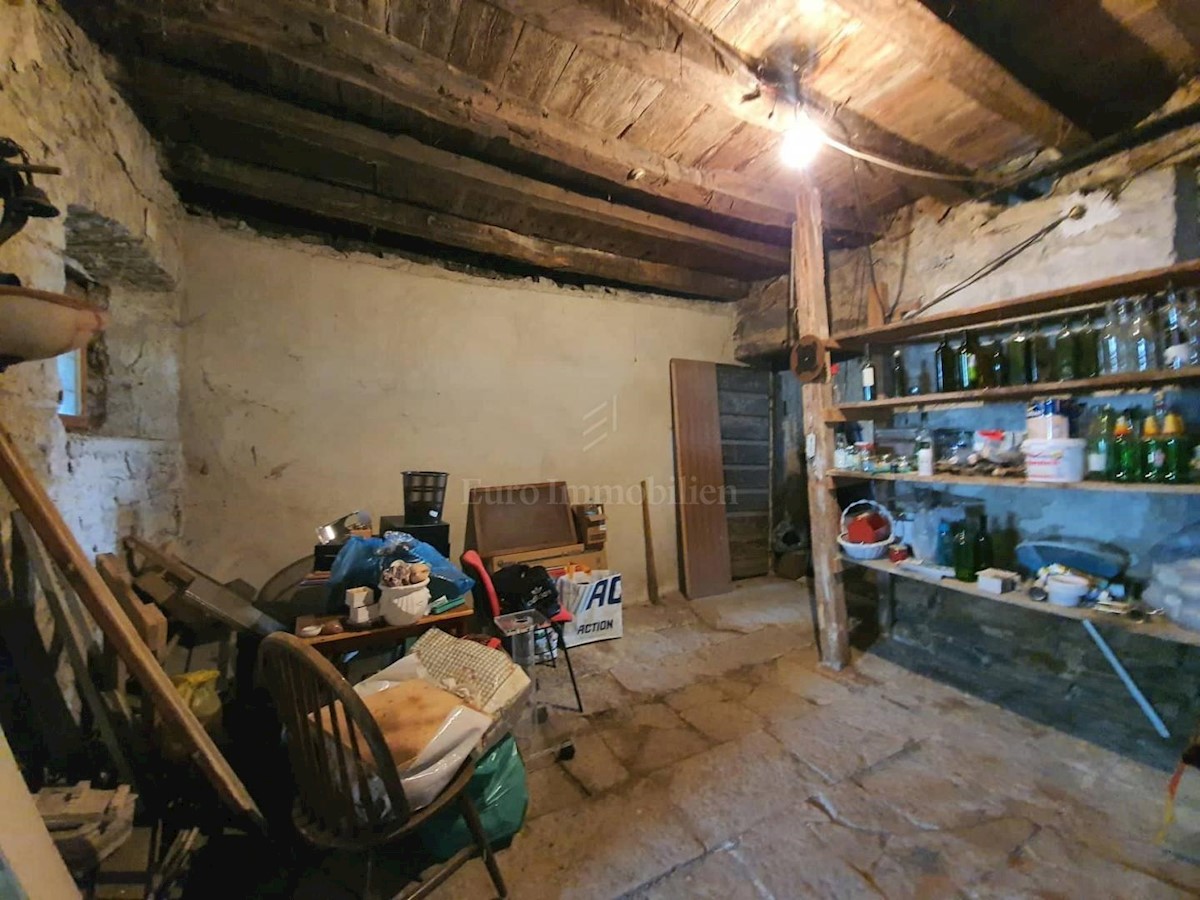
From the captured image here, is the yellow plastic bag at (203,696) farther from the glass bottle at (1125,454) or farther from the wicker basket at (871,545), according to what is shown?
the glass bottle at (1125,454)

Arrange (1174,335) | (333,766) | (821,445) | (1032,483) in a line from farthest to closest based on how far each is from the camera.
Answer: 1. (821,445)
2. (1032,483)
3. (1174,335)
4. (333,766)

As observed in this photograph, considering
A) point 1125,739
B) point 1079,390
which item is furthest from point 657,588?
point 1079,390

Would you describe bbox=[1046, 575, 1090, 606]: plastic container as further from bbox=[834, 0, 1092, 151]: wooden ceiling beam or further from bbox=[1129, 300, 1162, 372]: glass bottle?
bbox=[834, 0, 1092, 151]: wooden ceiling beam

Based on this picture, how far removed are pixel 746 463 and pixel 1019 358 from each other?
2.14m

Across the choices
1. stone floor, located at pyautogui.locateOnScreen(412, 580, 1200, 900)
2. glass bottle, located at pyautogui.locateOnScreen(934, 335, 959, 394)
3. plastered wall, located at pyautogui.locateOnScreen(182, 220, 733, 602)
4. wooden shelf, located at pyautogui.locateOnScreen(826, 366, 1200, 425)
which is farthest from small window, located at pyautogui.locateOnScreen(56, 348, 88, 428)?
glass bottle, located at pyautogui.locateOnScreen(934, 335, 959, 394)

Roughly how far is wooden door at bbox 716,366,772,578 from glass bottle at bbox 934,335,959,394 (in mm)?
1764

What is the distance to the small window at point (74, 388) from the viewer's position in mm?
1851

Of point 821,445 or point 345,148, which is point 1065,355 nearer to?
point 821,445

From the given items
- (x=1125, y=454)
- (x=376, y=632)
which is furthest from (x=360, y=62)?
(x=1125, y=454)

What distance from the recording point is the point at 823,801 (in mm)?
1620

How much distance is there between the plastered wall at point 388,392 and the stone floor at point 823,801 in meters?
1.45

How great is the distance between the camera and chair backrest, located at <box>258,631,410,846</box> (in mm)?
1005

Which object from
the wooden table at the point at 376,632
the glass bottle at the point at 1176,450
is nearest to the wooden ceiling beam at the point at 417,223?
the wooden table at the point at 376,632

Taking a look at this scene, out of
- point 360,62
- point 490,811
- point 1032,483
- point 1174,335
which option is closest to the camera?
point 490,811
